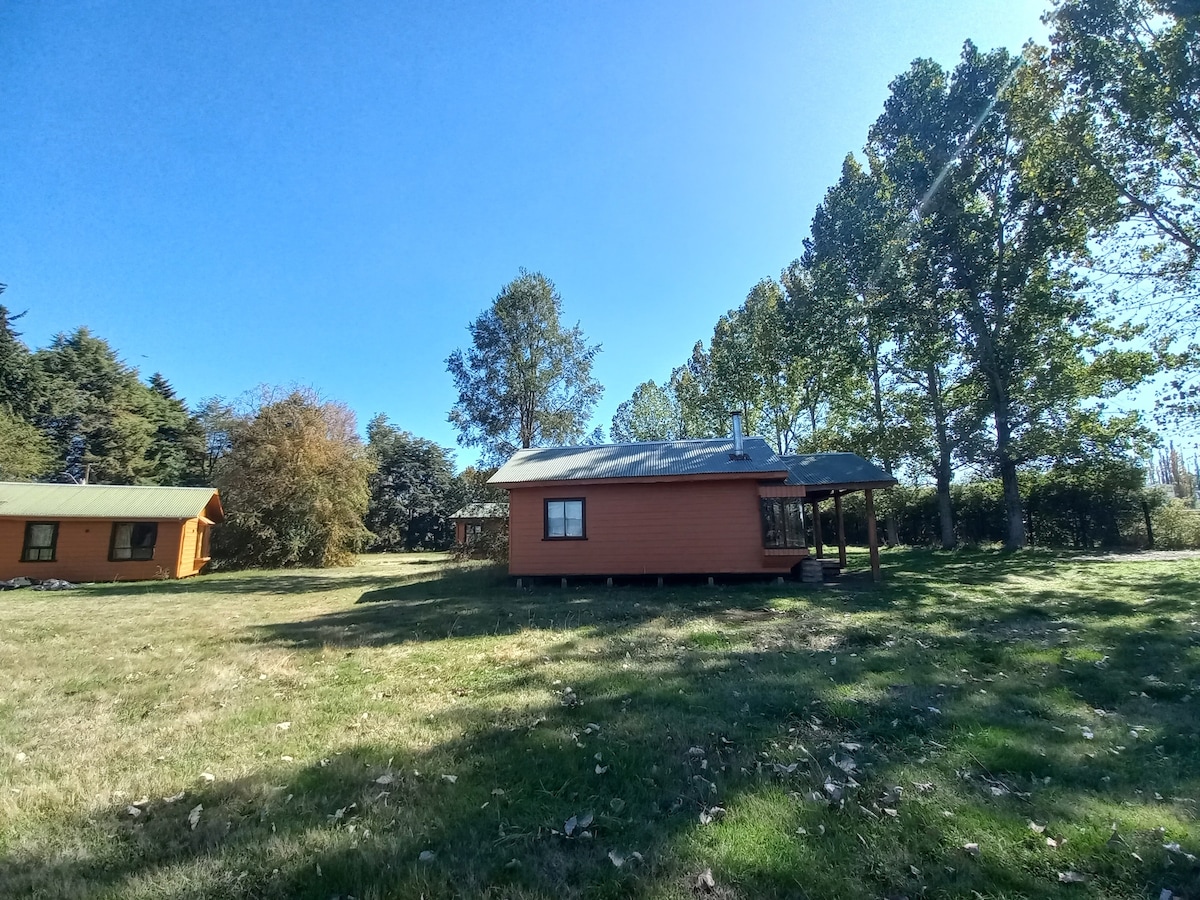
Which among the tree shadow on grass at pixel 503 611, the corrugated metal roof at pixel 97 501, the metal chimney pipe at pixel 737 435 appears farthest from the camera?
the corrugated metal roof at pixel 97 501

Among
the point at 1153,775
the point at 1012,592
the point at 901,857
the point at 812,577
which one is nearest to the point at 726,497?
the point at 812,577

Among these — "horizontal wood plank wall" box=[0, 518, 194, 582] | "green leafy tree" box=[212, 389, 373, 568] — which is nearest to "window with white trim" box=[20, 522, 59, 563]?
"horizontal wood plank wall" box=[0, 518, 194, 582]

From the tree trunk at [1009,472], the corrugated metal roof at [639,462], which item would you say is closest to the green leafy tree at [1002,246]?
the tree trunk at [1009,472]

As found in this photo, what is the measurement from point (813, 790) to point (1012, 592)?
1019 centimetres

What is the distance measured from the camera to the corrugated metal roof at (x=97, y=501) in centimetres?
1916

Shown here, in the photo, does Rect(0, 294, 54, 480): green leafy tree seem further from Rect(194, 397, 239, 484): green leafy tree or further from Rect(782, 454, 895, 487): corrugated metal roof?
Rect(782, 454, 895, 487): corrugated metal roof

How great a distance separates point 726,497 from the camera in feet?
45.5

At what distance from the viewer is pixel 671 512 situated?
14.1 meters

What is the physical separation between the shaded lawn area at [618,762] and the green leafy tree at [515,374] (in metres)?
17.7

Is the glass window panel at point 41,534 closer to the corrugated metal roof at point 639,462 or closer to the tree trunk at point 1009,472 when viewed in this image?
the corrugated metal roof at point 639,462

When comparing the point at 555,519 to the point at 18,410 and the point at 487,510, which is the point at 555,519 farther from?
the point at 18,410

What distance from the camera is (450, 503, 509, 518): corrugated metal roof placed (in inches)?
997

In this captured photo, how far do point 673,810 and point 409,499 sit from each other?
4559 cm

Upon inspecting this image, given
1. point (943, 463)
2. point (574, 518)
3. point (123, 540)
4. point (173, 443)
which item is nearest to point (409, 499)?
point (173, 443)
